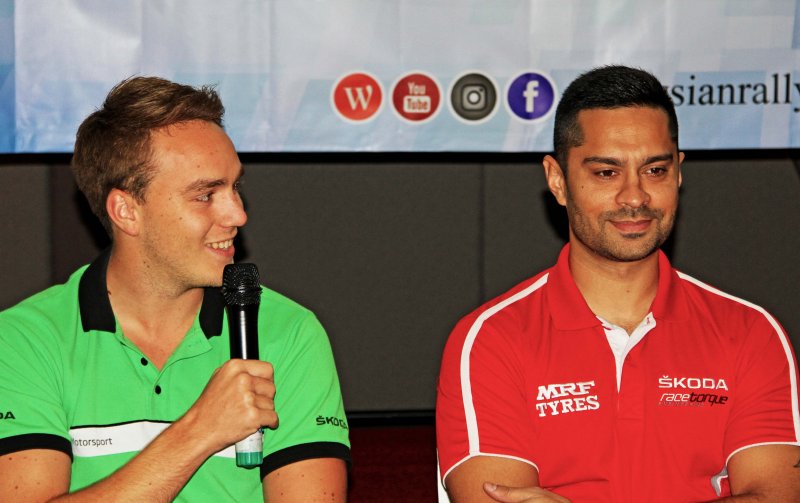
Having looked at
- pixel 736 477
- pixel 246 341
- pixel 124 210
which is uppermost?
pixel 124 210

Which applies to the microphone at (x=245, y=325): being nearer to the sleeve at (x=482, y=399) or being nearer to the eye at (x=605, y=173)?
the sleeve at (x=482, y=399)

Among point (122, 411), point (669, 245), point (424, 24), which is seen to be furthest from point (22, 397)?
point (669, 245)

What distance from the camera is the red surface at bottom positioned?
4.29 meters

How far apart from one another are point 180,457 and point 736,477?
121 centimetres

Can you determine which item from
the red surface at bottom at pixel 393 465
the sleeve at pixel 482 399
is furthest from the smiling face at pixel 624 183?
the red surface at bottom at pixel 393 465

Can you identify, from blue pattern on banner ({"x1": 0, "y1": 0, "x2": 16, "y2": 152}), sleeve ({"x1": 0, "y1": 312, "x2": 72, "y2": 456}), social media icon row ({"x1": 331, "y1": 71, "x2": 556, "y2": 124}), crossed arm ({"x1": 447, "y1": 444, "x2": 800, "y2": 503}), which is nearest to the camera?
sleeve ({"x1": 0, "y1": 312, "x2": 72, "y2": 456})

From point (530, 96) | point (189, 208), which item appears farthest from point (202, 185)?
point (530, 96)

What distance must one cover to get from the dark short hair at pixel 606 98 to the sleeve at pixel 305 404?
786mm

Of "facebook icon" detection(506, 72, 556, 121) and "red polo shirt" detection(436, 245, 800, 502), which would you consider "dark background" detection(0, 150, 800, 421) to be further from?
"red polo shirt" detection(436, 245, 800, 502)

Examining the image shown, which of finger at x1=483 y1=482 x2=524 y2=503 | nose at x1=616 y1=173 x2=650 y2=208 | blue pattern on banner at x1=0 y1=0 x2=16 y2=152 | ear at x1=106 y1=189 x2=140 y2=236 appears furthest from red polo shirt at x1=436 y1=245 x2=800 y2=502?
blue pattern on banner at x1=0 y1=0 x2=16 y2=152

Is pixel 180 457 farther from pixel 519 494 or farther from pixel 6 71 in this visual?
pixel 6 71

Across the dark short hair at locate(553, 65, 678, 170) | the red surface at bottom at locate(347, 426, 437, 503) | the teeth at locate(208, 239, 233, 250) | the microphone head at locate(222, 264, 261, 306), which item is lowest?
the red surface at bottom at locate(347, 426, 437, 503)

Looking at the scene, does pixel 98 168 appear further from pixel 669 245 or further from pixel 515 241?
pixel 669 245

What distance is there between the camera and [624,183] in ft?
8.04
